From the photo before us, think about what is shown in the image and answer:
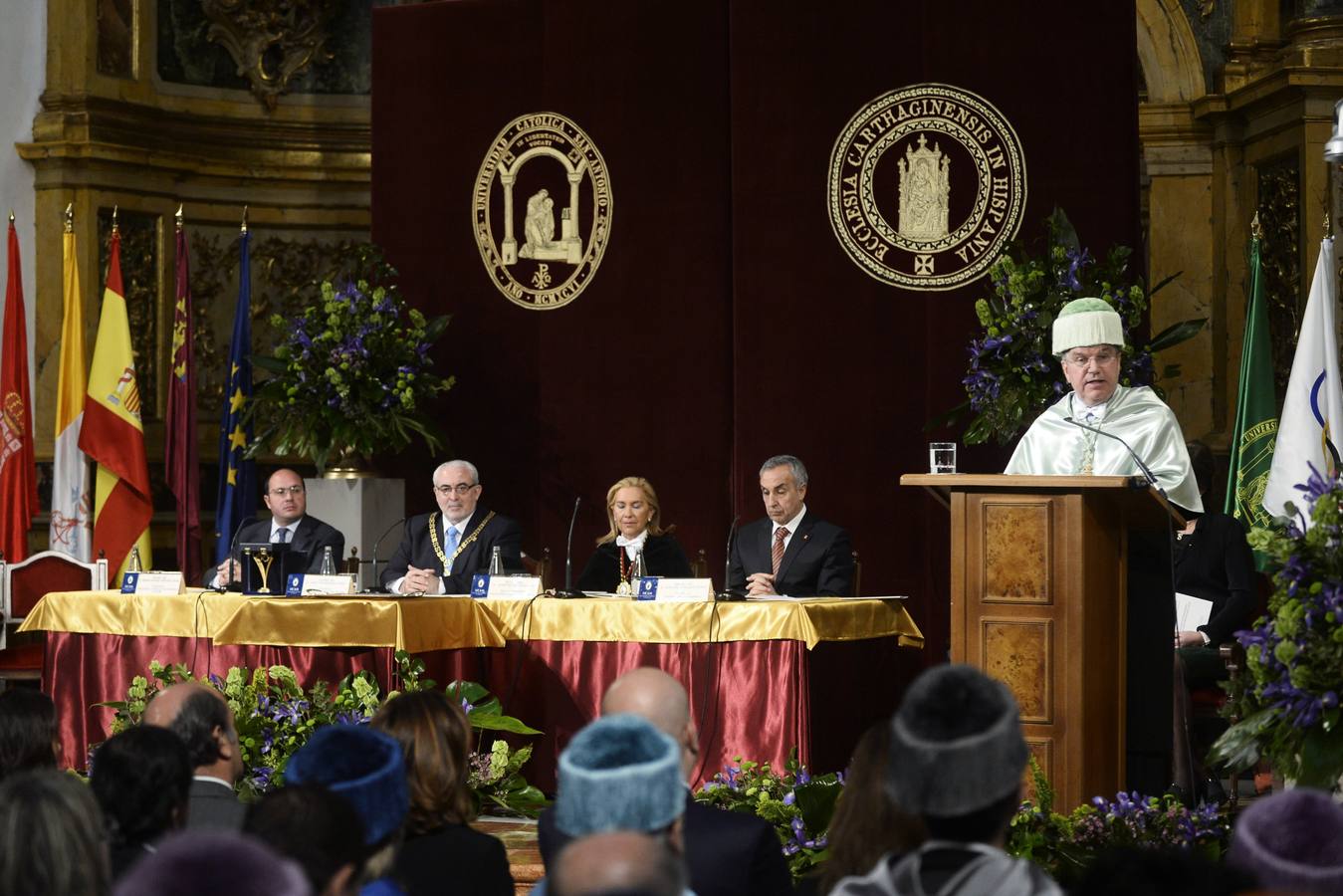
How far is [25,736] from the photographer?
3.70 m

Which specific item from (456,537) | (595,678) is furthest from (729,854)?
(456,537)

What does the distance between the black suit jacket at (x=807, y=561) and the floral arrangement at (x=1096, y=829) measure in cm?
214

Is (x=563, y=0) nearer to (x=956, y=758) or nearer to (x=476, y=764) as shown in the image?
(x=476, y=764)

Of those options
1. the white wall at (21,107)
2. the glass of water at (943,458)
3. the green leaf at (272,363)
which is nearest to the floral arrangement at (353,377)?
the green leaf at (272,363)

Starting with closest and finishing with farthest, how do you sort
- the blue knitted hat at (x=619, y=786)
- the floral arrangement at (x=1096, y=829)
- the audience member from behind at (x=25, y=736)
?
the blue knitted hat at (x=619, y=786)
the audience member from behind at (x=25, y=736)
the floral arrangement at (x=1096, y=829)

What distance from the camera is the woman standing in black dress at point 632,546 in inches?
280

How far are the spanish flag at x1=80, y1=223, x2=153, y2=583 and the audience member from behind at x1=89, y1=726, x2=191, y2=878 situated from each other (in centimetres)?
673

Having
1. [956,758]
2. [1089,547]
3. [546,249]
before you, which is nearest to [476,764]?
[1089,547]

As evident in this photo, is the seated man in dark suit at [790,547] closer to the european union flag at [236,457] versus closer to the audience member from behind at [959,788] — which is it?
the european union flag at [236,457]

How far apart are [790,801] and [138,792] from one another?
8.32ft

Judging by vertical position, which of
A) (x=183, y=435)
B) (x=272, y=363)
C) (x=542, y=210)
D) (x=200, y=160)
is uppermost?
(x=200, y=160)

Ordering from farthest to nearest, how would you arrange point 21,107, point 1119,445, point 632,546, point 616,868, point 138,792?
point 21,107
point 632,546
point 1119,445
point 138,792
point 616,868

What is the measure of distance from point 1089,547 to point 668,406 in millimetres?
3690

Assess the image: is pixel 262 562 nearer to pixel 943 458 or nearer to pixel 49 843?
pixel 943 458
